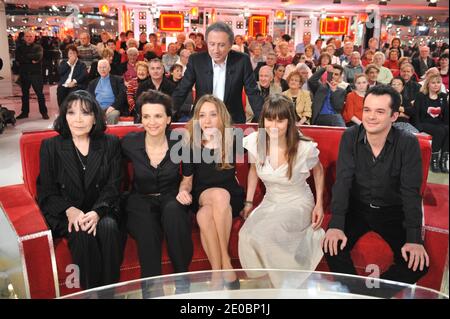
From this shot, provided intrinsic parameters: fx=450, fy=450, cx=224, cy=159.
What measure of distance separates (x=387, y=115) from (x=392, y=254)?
0.76 m

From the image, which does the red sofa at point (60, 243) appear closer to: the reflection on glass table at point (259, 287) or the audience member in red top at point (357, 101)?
the reflection on glass table at point (259, 287)

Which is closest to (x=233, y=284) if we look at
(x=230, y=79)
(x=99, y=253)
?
(x=99, y=253)

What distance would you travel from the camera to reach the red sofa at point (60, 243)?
2.28 meters

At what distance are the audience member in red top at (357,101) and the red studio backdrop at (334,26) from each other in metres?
11.8

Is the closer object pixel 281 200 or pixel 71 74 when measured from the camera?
pixel 281 200

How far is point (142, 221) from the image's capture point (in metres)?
2.50

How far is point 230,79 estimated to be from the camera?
324cm

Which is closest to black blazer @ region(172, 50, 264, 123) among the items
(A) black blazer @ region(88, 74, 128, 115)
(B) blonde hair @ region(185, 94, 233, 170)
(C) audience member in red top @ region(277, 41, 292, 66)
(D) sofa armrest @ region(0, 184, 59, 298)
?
(B) blonde hair @ region(185, 94, 233, 170)

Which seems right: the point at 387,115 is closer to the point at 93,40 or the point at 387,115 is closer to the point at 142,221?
the point at 142,221

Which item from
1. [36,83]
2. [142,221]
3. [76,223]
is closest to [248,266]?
[142,221]

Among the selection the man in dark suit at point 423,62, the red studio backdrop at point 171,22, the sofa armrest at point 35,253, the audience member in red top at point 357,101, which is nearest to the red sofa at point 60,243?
the sofa armrest at point 35,253

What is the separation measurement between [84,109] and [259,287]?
143 centimetres

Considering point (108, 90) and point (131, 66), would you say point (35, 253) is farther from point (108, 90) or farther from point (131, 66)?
point (131, 66)
